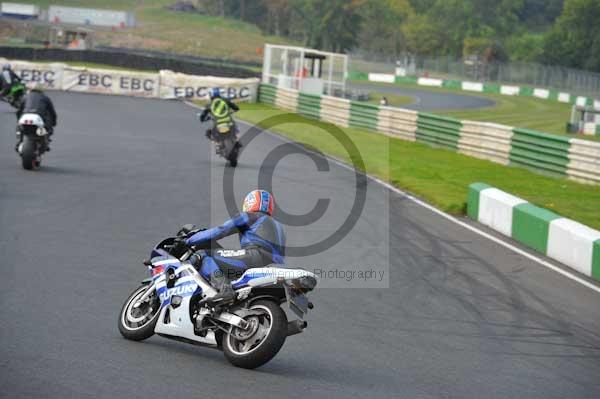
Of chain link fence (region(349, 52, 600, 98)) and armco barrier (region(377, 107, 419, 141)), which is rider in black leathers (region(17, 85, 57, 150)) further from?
chain link fence (region(349, 52, 600, 98))

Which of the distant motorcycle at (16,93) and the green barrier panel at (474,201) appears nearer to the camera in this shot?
the green barrier panel at (474,201)

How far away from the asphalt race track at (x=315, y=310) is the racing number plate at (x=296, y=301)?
0.53m

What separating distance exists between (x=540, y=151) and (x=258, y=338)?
54.4 feet

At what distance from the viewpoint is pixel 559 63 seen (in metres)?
92.6

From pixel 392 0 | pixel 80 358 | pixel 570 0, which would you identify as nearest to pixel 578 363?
pixel 80 358

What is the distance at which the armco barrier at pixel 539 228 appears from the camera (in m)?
12.5

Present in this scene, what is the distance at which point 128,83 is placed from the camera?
142 ft

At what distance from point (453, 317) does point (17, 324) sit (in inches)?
167

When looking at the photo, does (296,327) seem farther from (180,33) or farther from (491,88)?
(180,33)

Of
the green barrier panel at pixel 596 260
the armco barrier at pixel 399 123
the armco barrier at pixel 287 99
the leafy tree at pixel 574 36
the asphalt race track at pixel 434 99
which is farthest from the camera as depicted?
the leafy tree at pixel 574 36

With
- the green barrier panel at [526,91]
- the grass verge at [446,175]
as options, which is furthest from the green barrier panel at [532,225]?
the green barrier panel at [526,91]

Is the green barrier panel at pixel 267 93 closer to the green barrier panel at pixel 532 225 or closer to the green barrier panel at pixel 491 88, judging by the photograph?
the green barrier panel at pixel 532 225

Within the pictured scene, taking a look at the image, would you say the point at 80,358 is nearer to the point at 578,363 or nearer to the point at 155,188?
the point at 578,363

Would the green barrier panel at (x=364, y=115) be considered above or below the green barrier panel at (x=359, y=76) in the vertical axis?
below
